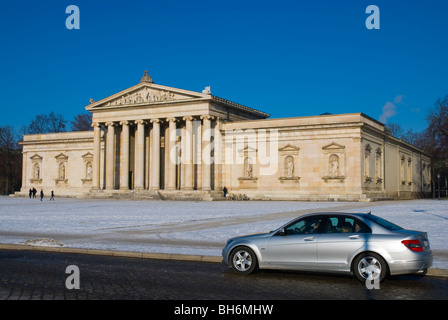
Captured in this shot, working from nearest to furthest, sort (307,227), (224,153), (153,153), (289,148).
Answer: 1. (307,227)
2. (289,148)
3. (224,153)
4. (153,153)

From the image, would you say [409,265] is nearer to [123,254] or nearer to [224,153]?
[123,254]

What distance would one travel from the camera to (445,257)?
14.6 metres

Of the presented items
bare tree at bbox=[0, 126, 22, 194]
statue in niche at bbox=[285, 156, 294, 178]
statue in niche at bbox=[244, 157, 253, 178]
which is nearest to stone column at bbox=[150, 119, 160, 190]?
statue in niche at bbox=[244, 157, 253, 178]

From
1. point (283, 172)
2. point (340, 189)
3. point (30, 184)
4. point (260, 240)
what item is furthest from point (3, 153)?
point (260, 240)

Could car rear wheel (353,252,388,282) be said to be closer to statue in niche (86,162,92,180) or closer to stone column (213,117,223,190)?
stone column (213,117,223,190)

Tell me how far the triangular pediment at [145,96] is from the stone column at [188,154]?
293cm

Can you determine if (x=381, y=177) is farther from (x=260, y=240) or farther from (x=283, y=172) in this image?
(x=260, y=240)

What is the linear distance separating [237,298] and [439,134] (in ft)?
222

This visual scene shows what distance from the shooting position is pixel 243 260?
12539 mm

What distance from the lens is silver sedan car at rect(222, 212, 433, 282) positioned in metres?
10.9

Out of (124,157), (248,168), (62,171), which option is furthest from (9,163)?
(248,168)

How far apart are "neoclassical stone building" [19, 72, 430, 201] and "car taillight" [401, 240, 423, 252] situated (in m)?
44.0

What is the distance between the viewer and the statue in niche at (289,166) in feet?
196

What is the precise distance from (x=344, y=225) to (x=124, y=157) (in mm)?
59076
